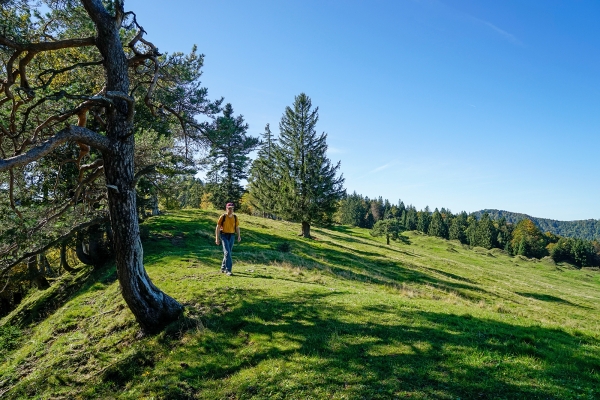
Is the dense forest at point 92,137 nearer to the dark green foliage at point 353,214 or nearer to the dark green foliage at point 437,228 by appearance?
the dark green foliage at point 353,214

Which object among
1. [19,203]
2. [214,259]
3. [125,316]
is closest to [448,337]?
[125,316]

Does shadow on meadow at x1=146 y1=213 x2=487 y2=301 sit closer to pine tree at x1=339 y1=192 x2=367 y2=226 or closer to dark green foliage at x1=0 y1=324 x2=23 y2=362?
dark green foliage at x1=0 y1=324 x2=23 y2=362

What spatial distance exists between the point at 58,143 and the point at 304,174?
30503 millimetres

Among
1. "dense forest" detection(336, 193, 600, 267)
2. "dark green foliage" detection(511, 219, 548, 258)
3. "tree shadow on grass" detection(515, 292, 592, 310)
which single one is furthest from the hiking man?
"dark green foliage" detection(511, 219, 548, 258)

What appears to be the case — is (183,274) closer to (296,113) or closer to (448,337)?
(448,337)

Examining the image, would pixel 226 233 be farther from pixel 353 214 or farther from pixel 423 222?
pixel 423 222

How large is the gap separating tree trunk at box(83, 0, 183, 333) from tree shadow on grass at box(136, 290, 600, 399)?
2.18 metres

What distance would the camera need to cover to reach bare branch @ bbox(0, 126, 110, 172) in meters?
4.86

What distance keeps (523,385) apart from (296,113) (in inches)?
1357

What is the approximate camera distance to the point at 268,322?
8.06m

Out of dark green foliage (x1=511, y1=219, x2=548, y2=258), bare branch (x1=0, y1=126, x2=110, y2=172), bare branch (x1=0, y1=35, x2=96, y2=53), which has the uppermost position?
bare branch (x1=0, y1=35, x2=96, y2=53)

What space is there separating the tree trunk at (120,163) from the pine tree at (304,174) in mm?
27257

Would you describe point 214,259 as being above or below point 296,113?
below

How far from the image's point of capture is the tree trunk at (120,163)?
6.93 m
